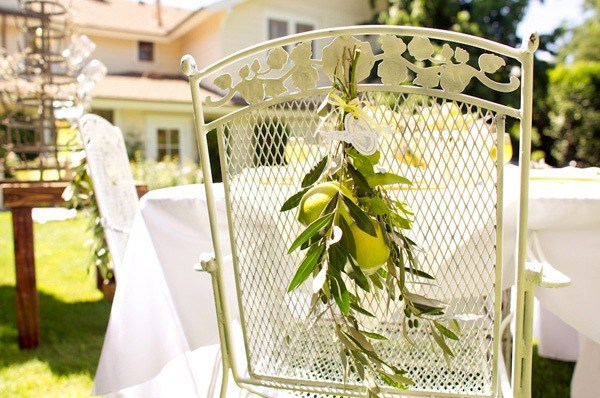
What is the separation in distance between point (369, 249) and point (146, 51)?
13.4m

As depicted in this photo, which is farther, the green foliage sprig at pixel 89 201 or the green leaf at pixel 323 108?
the green foliage sprig at pixel 89 201

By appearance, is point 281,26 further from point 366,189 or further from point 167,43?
point 366,189

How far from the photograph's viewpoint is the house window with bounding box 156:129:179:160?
12.4 meters

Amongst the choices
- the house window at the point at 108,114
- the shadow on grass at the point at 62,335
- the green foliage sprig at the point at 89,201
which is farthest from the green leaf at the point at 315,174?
the house window at the point at 108,114

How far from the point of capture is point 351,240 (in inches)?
33.0

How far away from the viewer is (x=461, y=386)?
104cm

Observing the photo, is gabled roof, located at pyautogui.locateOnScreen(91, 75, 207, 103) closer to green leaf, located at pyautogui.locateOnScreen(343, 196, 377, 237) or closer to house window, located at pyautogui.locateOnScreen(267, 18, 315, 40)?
house window, located at pyautogui.locateOnScreen(267, 18, 315, 40)

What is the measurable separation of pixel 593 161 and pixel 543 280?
38.2ft

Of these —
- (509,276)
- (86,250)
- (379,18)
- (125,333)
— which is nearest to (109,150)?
(125,333)

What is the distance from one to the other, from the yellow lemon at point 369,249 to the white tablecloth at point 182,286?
1.47 feet

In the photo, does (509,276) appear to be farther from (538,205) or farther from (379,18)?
(379,18)

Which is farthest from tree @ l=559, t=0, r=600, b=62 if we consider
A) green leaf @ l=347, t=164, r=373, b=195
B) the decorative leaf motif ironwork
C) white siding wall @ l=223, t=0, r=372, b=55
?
green leaf @ l=347, t=164, r=373, b=195

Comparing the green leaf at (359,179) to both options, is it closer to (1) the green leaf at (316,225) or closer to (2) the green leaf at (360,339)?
(1) the green leaf at (316,225)

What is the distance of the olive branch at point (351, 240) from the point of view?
832 mm
